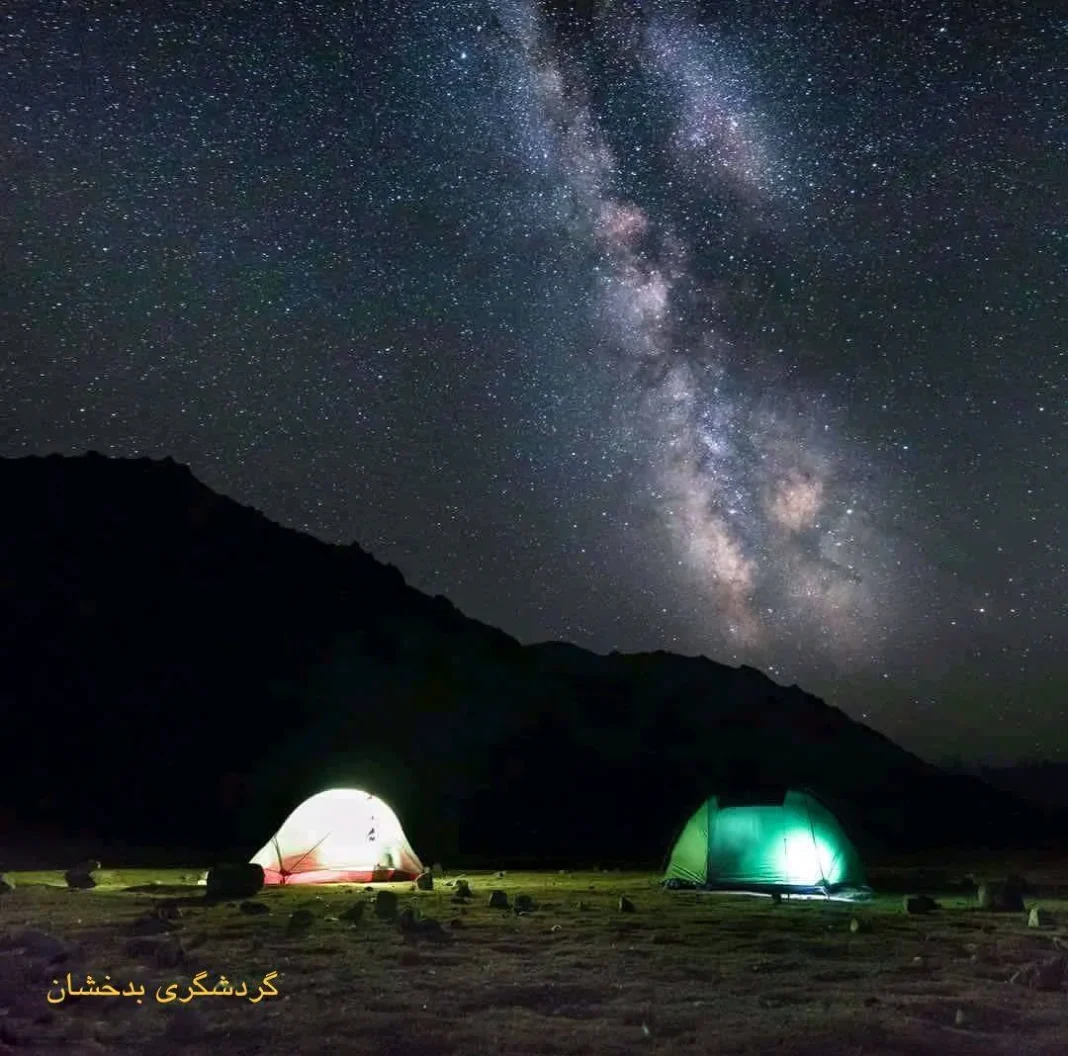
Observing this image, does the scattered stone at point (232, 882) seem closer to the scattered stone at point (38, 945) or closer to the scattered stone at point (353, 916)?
the scattered stone at point (353, 916)

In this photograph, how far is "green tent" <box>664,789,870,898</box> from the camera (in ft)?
63.7

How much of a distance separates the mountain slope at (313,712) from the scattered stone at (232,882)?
22931 millimetres

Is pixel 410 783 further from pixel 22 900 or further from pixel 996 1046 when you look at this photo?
pixel 996 1046

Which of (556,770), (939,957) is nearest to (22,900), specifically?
(939,957)

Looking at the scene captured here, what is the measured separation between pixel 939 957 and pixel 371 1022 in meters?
6.64

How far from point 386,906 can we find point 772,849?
7.80 m

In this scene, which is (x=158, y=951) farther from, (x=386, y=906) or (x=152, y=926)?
(x=386, y=906)

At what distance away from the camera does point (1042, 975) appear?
9594 mm

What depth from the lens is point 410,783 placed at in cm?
7088

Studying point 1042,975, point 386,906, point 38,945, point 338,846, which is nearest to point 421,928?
point 386,906

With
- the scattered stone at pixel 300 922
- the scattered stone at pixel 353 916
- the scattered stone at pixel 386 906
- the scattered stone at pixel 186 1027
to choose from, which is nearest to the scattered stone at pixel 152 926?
the scattered stone at pixel 300 922

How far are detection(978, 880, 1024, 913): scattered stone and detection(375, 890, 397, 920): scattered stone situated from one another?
30.7 feet

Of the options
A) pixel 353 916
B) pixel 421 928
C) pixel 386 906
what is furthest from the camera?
pixel 386 906

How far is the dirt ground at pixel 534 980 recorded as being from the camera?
7355 millimetres
